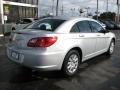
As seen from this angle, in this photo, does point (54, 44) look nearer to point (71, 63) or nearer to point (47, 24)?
point (71, 63)

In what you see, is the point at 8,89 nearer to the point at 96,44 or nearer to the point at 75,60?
the point at 75,60

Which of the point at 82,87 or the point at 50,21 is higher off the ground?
the point at 50,21

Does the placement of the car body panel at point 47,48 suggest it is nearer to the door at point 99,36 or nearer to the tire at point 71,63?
the tire at point 71,63

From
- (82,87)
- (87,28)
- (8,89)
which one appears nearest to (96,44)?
(87,28)

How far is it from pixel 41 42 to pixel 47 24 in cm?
102

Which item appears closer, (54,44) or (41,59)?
(41,59)

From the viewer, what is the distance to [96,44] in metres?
6.95

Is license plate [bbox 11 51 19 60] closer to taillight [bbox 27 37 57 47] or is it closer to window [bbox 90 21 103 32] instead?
taillight [bbox 27 37 57 47]

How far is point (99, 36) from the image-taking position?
710 cm

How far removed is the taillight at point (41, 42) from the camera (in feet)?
16.9

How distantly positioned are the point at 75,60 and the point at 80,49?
1.13ft

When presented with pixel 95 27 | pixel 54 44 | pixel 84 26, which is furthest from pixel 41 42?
pixel 95 27

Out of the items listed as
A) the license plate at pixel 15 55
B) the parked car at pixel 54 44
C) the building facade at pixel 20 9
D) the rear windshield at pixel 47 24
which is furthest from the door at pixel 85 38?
the building facade at pixel 20 9

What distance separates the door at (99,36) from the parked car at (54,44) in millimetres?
200
